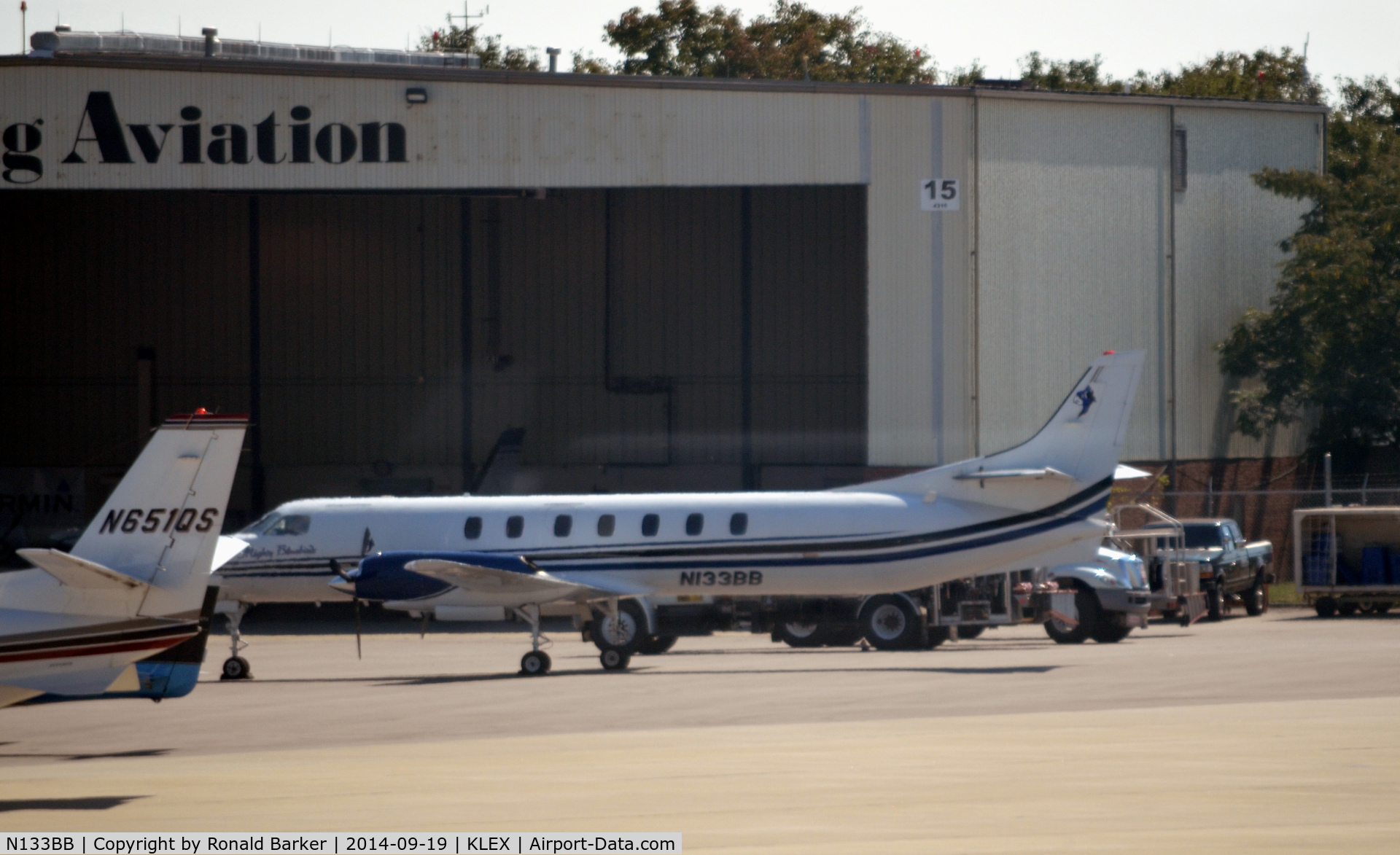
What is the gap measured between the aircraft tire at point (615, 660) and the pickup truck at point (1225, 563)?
1320 centimetres

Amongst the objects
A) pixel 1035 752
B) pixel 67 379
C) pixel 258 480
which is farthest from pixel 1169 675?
pixel 67 379

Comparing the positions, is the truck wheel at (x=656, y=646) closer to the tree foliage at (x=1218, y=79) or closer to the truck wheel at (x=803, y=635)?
the truck wheel at (x=803, y=635)

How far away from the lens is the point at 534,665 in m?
22.6

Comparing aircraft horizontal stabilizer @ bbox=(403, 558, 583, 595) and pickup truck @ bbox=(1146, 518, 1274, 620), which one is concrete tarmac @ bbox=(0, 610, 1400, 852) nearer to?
aircraft horizontal stabilizer @ bbox=(403, 558, 583, 595)

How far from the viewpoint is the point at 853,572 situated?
2345cm

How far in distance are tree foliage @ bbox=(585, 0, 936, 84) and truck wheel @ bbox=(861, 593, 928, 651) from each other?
138 ft

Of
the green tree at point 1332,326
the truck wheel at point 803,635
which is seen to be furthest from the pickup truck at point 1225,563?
the truck wheel at point 803,635

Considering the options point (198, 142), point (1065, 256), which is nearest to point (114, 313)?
point (198, 142)

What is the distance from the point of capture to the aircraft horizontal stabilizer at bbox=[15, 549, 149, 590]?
12.3 meters

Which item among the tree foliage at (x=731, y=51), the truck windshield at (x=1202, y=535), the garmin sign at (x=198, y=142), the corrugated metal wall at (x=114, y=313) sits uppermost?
the tree foliage at (x=731, y=51)

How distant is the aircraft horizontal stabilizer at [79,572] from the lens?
12.3 m

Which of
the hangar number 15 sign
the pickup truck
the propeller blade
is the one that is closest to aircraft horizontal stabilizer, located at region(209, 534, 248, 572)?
the propeller blade

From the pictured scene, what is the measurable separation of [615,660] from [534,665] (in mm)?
1260

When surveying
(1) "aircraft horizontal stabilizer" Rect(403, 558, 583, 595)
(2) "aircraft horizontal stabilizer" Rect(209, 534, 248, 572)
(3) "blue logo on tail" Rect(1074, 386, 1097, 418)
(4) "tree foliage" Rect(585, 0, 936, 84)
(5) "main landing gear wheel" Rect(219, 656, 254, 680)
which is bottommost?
(5) "main landing gear wheel" Rect(219, 656, 254, 680)
